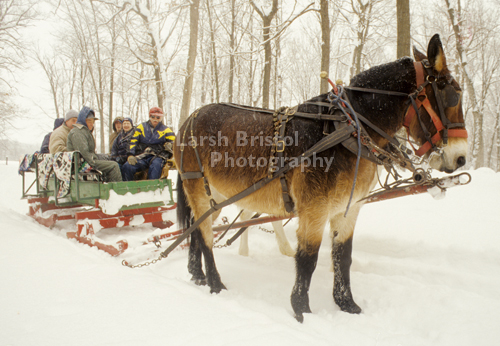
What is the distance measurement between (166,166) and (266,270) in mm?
2701

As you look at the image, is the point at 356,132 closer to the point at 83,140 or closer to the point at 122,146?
the point at 83,140

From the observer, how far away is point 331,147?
2.33 meters

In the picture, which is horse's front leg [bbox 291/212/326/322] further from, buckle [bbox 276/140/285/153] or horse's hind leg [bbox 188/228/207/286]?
horse's hind leg [bbox 188/228/207/286]

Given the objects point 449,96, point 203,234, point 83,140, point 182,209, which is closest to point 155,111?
point 83,140

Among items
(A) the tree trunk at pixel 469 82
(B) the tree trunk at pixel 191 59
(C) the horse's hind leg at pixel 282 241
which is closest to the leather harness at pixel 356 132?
(C) the horse's hind leg at pixel 282 241

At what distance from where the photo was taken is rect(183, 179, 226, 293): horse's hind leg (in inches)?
121

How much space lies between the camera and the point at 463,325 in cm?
220

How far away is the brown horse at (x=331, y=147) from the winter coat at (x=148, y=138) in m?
2.55

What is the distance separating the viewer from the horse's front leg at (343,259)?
105 inches

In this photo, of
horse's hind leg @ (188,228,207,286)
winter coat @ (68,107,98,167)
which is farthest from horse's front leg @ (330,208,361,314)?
winter coat @ (68,107,98,167)

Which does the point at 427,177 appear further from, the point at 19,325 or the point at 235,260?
the point at 19,325

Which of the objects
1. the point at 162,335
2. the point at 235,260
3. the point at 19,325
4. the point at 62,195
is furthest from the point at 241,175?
the point at 62,195

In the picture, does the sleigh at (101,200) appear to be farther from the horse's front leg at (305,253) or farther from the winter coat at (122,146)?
the horse's front leg at (305,253)

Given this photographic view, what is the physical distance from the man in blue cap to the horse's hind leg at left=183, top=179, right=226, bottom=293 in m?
2.20
